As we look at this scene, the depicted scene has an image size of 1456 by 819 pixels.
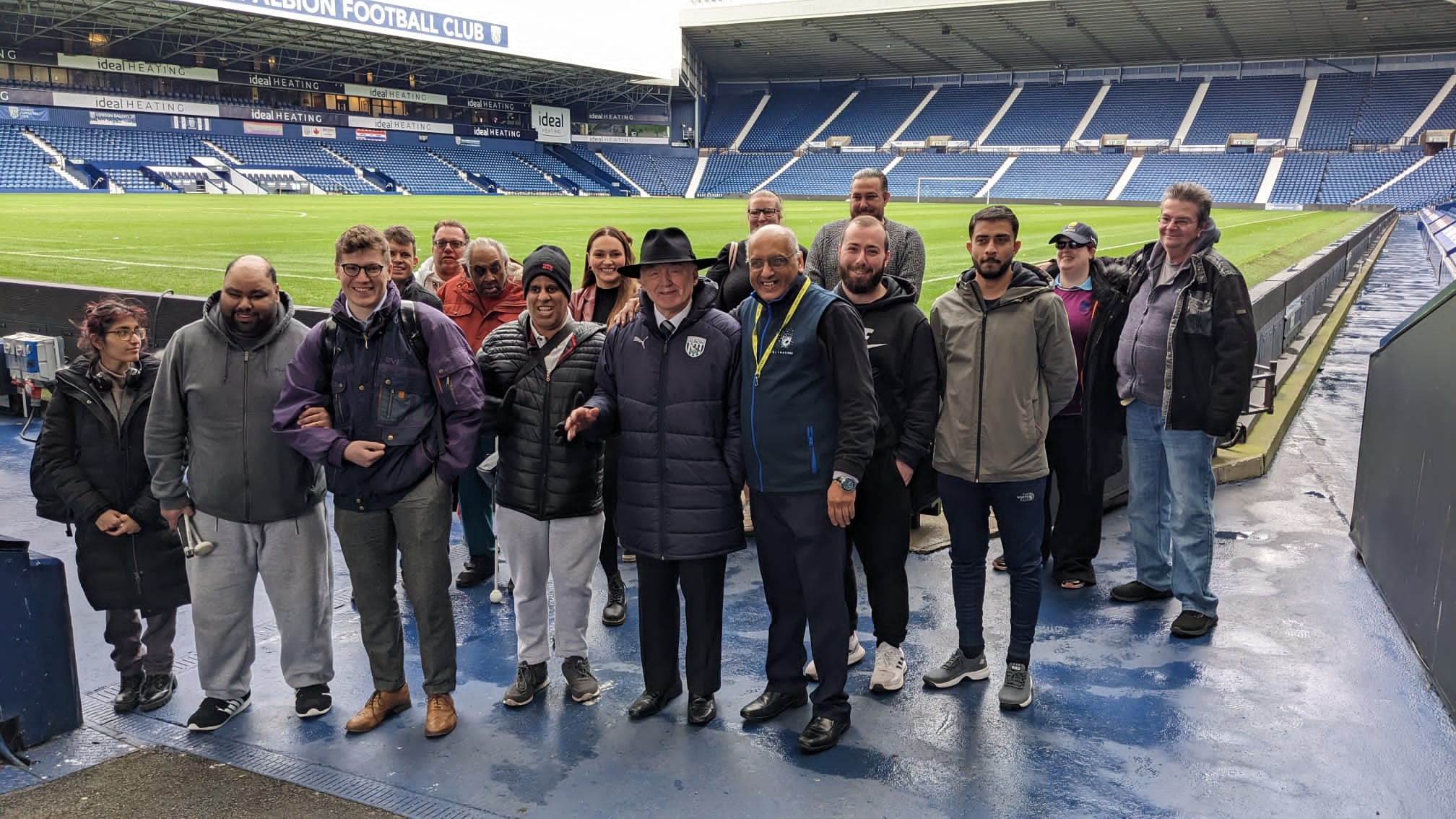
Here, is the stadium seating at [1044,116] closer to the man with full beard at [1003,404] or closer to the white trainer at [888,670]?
the man with full beard at [1003,404]

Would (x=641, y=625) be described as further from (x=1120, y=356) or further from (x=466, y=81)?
(x=466, y=81)

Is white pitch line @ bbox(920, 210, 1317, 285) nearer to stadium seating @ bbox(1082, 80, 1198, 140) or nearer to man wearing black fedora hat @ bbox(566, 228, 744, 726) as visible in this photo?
man wearing black fedora hat @ bbox(566, 228, 744, 726)

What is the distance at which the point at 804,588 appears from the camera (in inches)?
155

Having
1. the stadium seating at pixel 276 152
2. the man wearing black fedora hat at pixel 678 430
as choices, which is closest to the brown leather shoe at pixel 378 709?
the man wearing black fedora hat at pixel 678 430

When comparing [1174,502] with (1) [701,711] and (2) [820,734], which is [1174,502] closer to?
(2) [820,734]

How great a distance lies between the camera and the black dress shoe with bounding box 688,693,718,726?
13.1 ft

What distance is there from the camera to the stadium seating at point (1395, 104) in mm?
53562

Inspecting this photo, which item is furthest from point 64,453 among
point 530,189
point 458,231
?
point 530,189

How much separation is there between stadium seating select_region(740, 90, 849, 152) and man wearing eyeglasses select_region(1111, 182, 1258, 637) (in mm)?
65870

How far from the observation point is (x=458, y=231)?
20.5 feet

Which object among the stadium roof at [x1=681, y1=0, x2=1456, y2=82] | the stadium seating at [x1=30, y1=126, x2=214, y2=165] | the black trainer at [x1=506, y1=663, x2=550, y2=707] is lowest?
the black trainer at [x1=506, y1=663, x2=550, y2=707]

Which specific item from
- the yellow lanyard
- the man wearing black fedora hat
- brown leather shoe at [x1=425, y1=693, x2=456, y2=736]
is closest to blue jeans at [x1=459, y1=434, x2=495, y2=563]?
brown leather shoe at [x1=425, y1=693, x2=456, y2=736]

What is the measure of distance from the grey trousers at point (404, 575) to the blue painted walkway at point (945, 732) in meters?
0.24

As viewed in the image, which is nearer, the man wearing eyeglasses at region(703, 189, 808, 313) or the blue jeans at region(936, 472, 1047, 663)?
the blue jeans at region(936, 472, 1047, 663)
